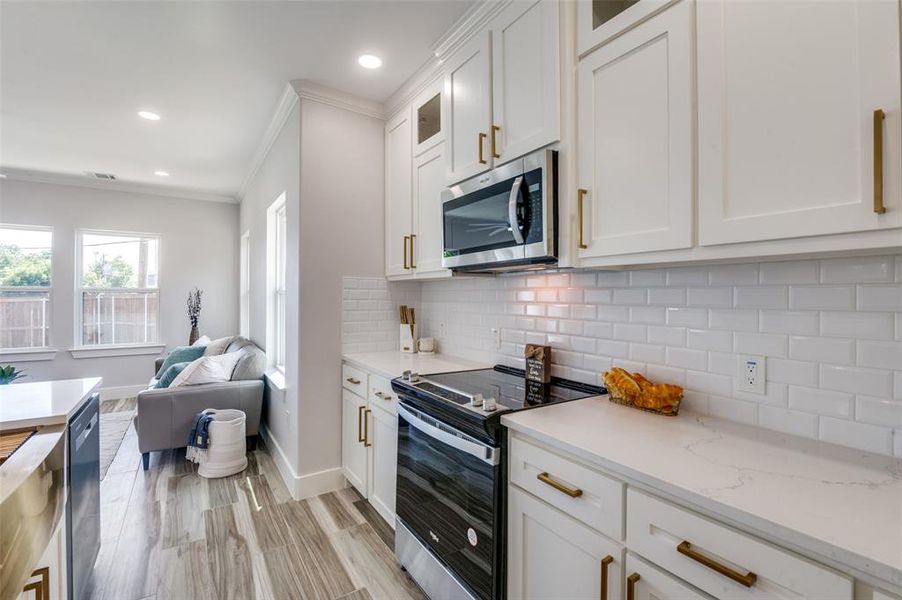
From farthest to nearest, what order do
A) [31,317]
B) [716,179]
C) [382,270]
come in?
[31,317] < [382,270] < [716,179]

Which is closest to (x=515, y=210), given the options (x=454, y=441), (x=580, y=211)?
(x=580, y=211)

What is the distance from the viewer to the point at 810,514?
0.78 metres

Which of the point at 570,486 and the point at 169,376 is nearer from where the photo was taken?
the point at 570,486

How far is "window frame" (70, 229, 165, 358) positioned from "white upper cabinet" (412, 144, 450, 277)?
14.9ft

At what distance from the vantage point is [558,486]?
119cm

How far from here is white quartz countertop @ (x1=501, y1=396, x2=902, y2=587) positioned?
72 cm

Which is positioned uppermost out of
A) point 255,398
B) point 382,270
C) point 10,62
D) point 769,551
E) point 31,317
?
point 10,62

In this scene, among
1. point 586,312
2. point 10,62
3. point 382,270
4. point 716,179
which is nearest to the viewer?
point 716,179

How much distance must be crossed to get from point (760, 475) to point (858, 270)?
0.64 metres

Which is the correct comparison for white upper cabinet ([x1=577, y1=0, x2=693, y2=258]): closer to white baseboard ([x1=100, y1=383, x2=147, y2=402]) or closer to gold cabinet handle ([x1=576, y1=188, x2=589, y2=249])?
gold cabinet handle ([x1=576, y1=188, x2=589, y2=249])

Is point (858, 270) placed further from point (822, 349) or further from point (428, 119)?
point (428, 119)

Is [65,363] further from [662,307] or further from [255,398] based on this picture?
[662,307]

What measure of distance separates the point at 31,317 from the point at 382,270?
4773 mm

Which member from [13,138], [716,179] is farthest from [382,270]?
[13,138]
